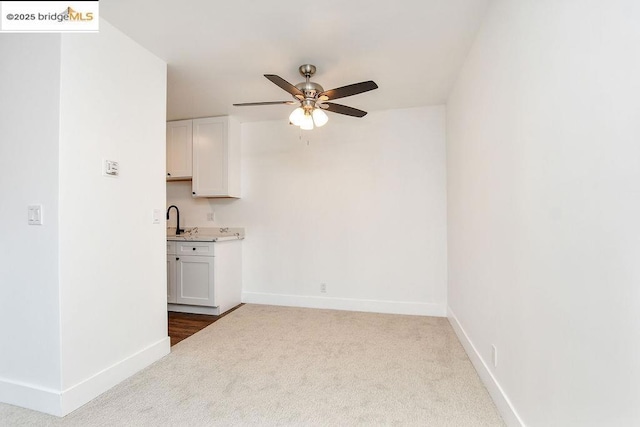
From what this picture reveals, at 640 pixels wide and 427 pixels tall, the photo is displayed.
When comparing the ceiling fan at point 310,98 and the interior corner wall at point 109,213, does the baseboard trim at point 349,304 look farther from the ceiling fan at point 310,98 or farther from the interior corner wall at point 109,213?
the ceiling fan at point 310,98

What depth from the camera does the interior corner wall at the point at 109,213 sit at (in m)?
1.70

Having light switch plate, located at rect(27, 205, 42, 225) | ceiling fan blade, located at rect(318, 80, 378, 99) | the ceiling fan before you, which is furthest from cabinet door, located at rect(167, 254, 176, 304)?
ceiling fan blade, located at rect(318, 80, 378, 99)

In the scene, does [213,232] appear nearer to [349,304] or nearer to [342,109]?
[349,304]

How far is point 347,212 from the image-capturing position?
3602mm

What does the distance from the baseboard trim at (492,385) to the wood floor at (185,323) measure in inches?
98.9

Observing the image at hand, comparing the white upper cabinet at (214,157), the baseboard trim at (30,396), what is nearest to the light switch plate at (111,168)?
the baseboard trim at (30,396)

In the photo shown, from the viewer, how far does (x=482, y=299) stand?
1973mm

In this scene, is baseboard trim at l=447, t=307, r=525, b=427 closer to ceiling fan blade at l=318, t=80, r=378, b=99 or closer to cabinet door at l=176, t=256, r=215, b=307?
ceiling fan blade at l=318, t=80, r=378, b=99

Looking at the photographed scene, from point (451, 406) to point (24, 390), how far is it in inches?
101

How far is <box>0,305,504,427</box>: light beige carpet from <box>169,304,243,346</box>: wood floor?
6.8 inches

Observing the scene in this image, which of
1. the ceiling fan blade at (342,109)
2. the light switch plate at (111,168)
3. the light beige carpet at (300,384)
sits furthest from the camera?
the ceiling fan blade at (342,109)

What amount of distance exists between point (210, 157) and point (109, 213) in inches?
76.4

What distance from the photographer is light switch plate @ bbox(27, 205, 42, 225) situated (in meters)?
1.67

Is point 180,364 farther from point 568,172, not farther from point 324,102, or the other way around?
point 568,172
